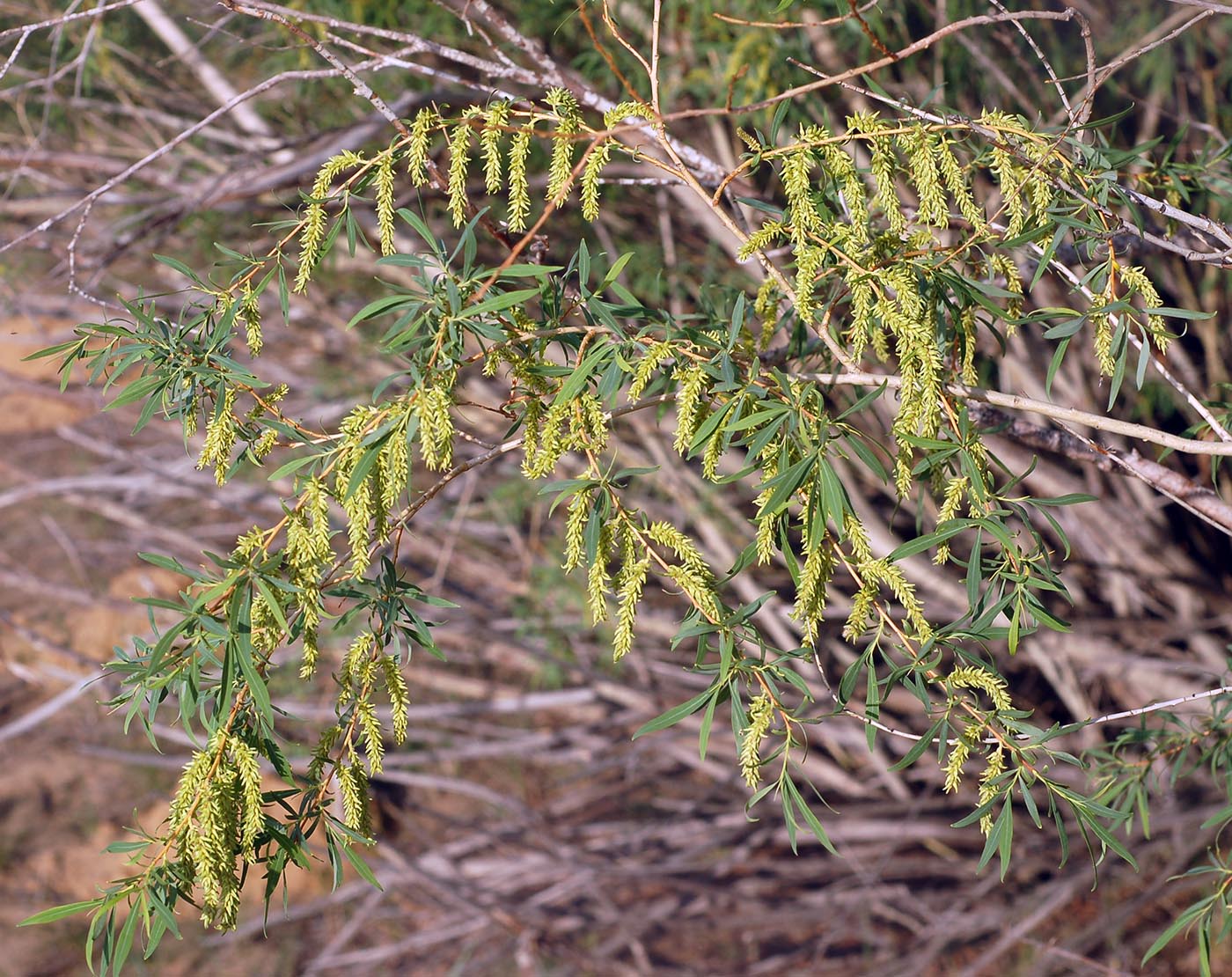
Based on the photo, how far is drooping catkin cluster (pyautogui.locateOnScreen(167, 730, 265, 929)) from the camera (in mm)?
657

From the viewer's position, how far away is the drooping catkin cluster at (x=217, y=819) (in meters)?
0.66

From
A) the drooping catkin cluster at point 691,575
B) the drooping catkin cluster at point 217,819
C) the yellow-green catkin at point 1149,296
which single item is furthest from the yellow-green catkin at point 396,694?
the yellow-green catkin at point 1149,296

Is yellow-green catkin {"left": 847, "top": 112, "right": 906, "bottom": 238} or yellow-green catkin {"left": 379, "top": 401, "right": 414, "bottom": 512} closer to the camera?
yellow-green catkin {"left": 379, "top": 401, "right": 414, "bottom": 512}

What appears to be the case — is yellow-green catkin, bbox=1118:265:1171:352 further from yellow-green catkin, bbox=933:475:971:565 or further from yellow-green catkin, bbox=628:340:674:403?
yellow-green catkin, bbox=628:340:674:403

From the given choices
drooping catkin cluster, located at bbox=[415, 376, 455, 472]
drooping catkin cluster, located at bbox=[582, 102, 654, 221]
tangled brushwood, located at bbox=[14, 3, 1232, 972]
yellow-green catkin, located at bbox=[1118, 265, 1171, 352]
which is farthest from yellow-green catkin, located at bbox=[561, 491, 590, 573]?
yellow-green catkin, located at bbox=[1118, 265, 1171, 352]

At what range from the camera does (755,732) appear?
2.29 feet

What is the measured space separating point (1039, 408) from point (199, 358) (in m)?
0.68

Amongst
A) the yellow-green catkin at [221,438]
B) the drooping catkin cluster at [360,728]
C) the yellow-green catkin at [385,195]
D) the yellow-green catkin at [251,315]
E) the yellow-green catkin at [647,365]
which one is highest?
the yellow-green catkin at [385,195]

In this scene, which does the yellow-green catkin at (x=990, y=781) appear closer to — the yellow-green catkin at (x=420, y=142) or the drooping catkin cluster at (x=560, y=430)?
the drooping catkin cluster at (x=560, y=430)

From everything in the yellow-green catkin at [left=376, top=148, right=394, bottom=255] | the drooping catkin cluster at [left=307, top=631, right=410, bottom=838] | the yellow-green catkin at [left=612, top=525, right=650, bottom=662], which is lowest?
the drooping catkin cluster at [left=307, top=631, right=410, bottom=838]

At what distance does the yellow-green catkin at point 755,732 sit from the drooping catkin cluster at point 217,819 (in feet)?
1.12

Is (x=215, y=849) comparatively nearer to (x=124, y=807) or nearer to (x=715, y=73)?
(x=715, y=73)

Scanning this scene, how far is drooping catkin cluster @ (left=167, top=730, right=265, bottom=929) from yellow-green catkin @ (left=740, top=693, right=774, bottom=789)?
1.12 ft

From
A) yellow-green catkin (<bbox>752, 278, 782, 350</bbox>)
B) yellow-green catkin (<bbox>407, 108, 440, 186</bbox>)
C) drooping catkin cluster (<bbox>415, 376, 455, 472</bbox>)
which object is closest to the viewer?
drooping catkin cluster (<bbox>415, 376, 455, 472</bbox>)
